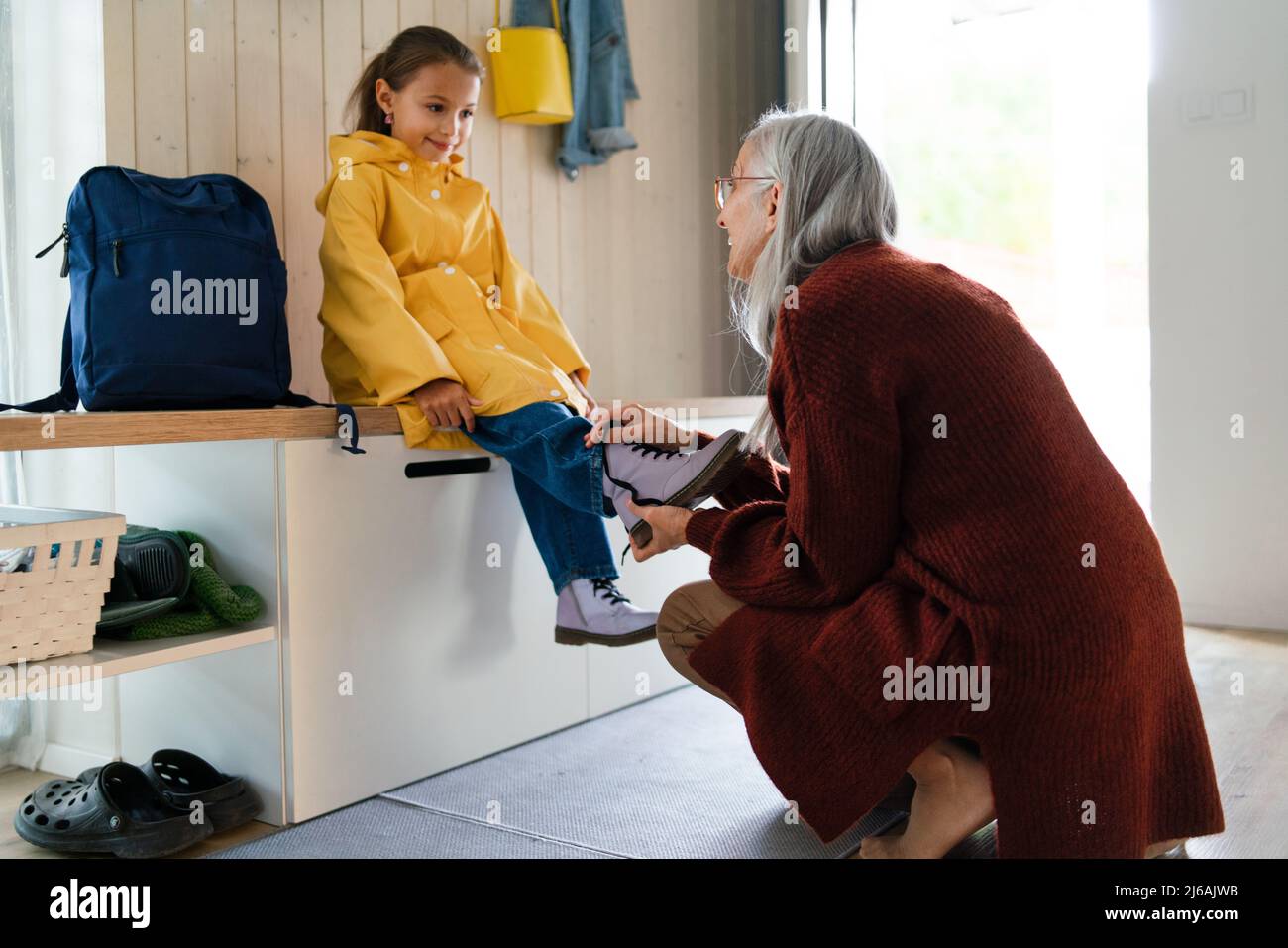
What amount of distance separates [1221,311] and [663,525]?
200 cm

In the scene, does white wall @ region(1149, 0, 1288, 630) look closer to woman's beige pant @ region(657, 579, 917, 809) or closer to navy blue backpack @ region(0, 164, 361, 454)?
woman's beige pant @ region(657, 579, 917, 809)

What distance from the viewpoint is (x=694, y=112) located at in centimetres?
322

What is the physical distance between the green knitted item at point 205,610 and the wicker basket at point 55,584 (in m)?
0.09

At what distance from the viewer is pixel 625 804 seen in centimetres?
163

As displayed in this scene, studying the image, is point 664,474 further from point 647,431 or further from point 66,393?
point 66,393

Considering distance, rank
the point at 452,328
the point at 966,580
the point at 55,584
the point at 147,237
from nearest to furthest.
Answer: the point at 966,580
the point at 55,584
the point at 147,237
the point at 452,328

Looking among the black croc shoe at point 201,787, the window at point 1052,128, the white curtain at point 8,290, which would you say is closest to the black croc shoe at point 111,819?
the black croc shoe at point 201,787

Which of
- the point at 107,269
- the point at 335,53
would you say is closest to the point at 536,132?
the point at 335,53

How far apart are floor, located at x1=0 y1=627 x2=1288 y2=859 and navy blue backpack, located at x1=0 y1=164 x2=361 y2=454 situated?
22.6 inches

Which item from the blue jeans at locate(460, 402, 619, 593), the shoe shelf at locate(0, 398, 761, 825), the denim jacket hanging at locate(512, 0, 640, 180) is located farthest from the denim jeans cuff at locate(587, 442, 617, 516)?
the denim jacket hanging at locate(512, 0, 640, 180)

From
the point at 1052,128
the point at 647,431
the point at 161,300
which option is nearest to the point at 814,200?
the point at 647,431

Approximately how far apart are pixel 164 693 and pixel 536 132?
158 centimetres
